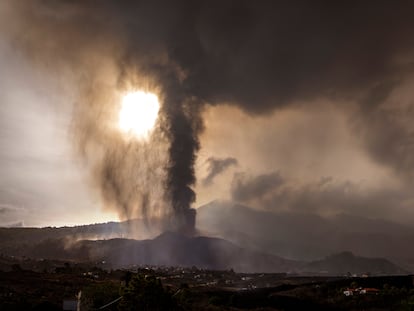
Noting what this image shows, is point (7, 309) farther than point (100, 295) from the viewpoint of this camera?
Yes

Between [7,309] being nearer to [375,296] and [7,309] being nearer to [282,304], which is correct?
[282,304]

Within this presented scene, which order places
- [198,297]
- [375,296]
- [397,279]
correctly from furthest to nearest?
[397,279] < [198,297] < [375,296]

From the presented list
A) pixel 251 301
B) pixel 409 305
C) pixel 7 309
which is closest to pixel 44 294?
pixel 7 309

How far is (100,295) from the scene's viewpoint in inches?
3536

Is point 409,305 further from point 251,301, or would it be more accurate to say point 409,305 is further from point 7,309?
point 7,309

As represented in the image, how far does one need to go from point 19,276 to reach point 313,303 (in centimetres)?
10926

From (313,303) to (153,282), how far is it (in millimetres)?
85184

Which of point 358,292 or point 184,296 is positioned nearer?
point 184,296

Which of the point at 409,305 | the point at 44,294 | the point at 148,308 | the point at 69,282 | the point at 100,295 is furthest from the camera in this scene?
the point at 69,282

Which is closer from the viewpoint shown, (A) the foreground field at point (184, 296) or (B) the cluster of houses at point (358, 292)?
→ (A) the foreground field at point (184, 296)

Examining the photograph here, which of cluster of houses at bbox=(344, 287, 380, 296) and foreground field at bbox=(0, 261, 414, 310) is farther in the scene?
cluster of houses at bbox=(344, 287, 380, 296)

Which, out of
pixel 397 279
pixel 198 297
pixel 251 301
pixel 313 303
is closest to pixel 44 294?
pixel 198 297

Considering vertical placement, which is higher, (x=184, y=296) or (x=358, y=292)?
(x=184, y=296)

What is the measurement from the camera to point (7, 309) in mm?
98438
